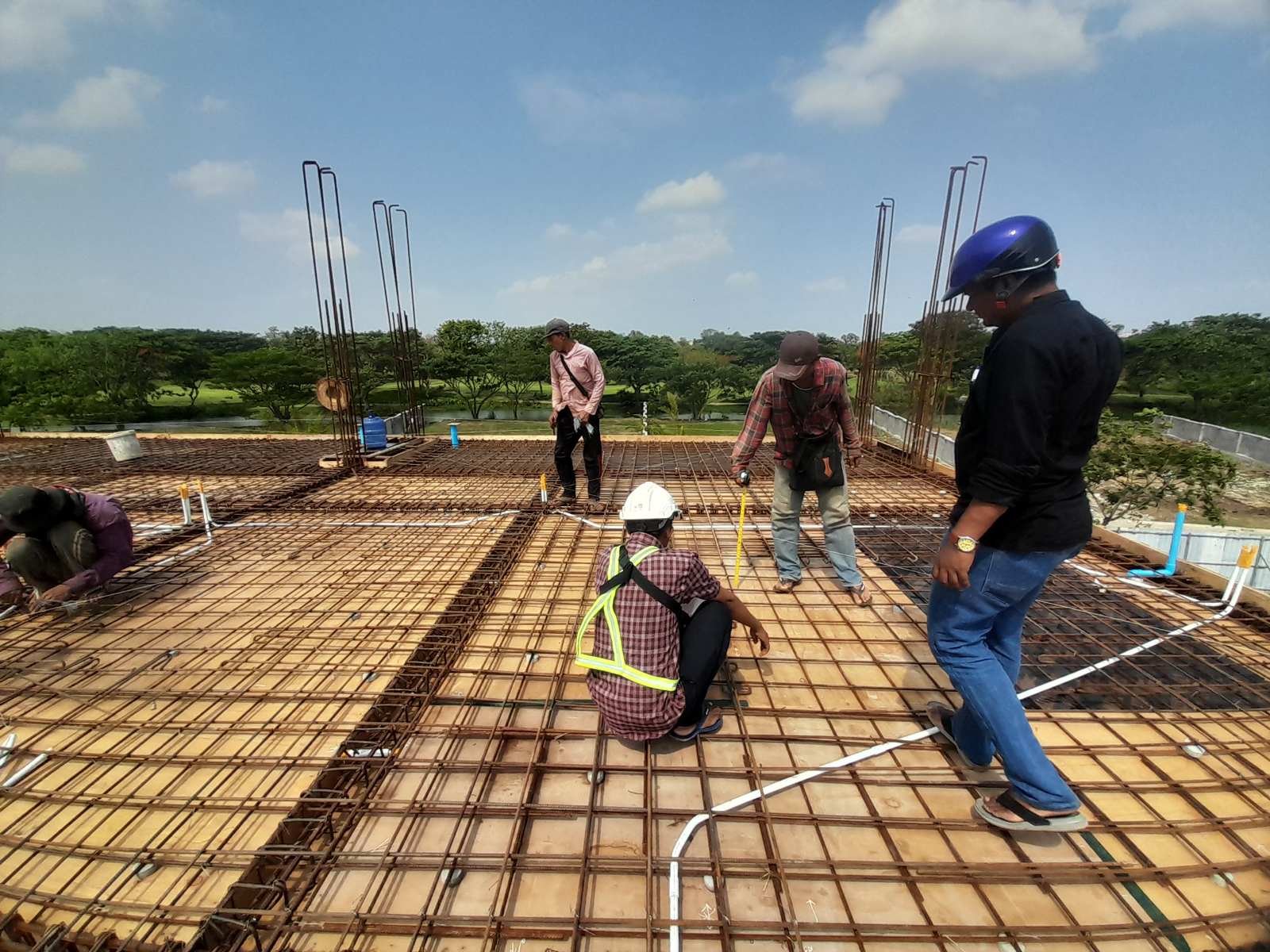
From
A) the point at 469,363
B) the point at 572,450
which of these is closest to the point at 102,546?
the point at 572,450

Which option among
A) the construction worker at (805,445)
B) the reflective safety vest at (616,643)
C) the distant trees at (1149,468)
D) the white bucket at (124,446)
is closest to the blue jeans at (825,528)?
the construction worker at (805,445)

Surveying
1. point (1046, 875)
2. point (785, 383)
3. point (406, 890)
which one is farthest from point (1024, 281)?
point (406, 890)

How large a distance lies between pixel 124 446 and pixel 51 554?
4590 mm

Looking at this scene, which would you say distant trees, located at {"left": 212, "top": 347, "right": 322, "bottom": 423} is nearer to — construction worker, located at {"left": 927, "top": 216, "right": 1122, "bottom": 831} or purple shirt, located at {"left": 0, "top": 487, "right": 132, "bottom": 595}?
purple shirt, located at {"left": 0, "top": 487, "right": 132, "bottom": 595}

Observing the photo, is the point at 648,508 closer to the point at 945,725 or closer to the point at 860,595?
the point at 945,725

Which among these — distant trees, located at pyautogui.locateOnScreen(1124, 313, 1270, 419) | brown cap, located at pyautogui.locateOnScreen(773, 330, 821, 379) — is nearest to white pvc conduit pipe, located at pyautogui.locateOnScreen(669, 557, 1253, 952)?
brown cap, located at pyautogui.locateOnScreen(773, 330, 821, 379)

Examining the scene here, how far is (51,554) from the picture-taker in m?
2.70

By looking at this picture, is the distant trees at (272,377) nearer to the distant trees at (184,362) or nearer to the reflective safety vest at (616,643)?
the distant trees at (184,362)

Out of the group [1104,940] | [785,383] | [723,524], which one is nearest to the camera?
[1104,940]

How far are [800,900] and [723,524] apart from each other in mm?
2878

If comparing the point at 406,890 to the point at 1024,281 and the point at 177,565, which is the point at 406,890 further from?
the point at 177,565

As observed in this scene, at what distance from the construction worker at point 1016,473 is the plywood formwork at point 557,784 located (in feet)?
0.97

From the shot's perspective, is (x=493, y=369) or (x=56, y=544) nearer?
(x=56, y=544)

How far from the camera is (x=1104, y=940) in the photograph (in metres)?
1.22
